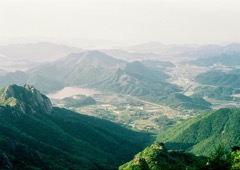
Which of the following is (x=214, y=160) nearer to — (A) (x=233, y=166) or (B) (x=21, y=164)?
(A) (x=233, y=166)

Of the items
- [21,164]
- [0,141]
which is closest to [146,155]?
[21,164]

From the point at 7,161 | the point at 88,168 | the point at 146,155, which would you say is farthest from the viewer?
the point at 88,168

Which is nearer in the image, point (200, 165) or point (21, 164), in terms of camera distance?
point (200, 165)

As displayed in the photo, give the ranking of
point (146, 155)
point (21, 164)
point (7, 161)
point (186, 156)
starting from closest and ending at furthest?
point (7, 161)
point (21, 164)
point (146, 155)
point (186, 156)

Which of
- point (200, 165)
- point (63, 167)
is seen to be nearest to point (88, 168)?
point (63, 167)

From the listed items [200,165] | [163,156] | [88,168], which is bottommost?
[88,168]

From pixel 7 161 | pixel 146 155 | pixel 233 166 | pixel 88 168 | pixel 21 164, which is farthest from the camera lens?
pixel 88 168

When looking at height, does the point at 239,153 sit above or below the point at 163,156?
above

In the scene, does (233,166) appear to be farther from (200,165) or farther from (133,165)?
(133,165)

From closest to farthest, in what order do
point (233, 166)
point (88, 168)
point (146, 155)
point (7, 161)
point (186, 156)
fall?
point (233, 166) < point (7, 161) < point (146, 155) < point (186, 156) < point (88, 168)
